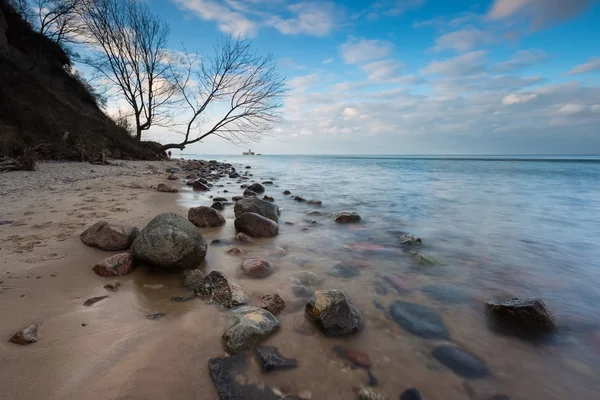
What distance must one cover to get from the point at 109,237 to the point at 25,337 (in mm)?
1618

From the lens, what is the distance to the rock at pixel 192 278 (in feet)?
8.30

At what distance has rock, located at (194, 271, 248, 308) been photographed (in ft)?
7.46

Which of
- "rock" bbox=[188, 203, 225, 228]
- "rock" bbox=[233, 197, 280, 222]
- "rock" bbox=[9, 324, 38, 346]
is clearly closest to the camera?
"rock" bbox=[9, 324, 38, 346]

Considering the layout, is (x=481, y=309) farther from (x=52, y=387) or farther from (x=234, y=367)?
(x=52, y=387)

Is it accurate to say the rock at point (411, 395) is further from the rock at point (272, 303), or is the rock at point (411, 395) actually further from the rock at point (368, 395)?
the rock at point (272, 303)

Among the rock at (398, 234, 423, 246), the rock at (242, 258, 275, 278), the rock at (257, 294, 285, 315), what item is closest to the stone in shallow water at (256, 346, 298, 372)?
the rock at (257, 294, 285, 315)

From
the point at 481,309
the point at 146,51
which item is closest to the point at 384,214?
the point at 481,309

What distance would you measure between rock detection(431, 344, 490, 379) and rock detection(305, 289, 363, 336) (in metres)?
0.57

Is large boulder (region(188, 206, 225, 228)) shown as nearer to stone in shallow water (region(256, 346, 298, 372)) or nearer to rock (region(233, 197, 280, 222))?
rock (region(233, 197, 280, 222))

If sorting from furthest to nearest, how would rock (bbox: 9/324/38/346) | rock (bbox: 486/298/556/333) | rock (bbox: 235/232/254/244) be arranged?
rock (bbox: 235/232/254/244) < rock (bbox: 486/298/556/333) < rock (bbox: 9/324/38/346)

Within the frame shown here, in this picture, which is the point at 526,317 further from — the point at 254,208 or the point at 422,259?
the point at 254,208

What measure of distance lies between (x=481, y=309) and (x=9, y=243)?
4774 mm

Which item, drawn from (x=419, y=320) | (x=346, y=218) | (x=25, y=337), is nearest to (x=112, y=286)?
(x=25, y=337)

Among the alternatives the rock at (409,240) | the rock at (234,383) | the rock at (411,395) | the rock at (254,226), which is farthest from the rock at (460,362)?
the rock at (254,226)
